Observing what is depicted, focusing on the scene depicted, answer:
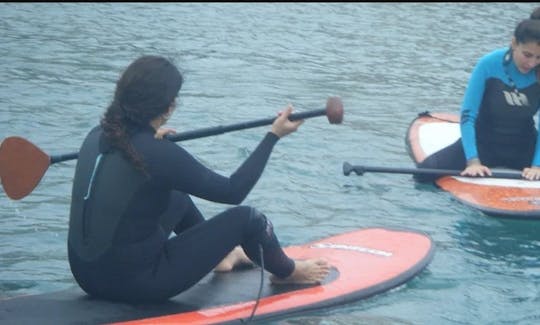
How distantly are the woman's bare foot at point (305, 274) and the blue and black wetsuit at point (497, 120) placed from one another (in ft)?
7.52

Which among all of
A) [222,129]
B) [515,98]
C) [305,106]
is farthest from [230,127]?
[305,106]

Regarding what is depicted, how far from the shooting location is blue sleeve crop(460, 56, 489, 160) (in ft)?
23.2

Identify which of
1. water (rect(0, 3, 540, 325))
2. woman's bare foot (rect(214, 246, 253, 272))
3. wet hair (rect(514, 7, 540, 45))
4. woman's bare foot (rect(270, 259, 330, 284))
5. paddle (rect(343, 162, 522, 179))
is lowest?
water (rect(0, 3, 540, 325))

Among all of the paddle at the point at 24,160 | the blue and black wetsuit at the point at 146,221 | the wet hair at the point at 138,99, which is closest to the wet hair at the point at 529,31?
the paddle at the point at 24,160

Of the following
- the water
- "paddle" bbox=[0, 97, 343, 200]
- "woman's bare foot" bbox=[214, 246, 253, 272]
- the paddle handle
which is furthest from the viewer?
the water

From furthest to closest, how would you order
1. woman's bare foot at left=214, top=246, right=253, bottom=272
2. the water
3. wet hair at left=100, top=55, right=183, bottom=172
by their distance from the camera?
1. the water
2. woman's bare foot at left=214, top=246, right=253, bottom=272
3. wet hair at left=100, top=55, right=183, bottom=172

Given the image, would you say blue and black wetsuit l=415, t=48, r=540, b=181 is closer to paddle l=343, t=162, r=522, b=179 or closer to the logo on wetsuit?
the logo on wetsuit

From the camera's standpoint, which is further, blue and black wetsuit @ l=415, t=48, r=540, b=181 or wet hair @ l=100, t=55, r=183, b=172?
blue and black wetsuit @ l=415, t=48, r=540, b=181

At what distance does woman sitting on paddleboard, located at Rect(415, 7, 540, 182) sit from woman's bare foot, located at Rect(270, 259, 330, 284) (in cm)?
223

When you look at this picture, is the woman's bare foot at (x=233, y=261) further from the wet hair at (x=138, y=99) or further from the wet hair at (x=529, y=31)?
the wet hair at (x=529, y=31)

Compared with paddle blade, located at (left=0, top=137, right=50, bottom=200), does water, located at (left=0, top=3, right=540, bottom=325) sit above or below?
below

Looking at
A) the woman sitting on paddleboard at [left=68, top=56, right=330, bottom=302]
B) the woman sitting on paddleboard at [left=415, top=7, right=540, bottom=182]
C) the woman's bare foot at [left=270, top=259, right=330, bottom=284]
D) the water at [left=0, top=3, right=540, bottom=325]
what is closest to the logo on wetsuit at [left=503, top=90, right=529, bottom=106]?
the woman sitting on paddleboard at [left=415, top=7, right=540, bottom=182]

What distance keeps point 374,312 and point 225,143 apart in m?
3.75

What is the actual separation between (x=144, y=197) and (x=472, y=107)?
3258mm
